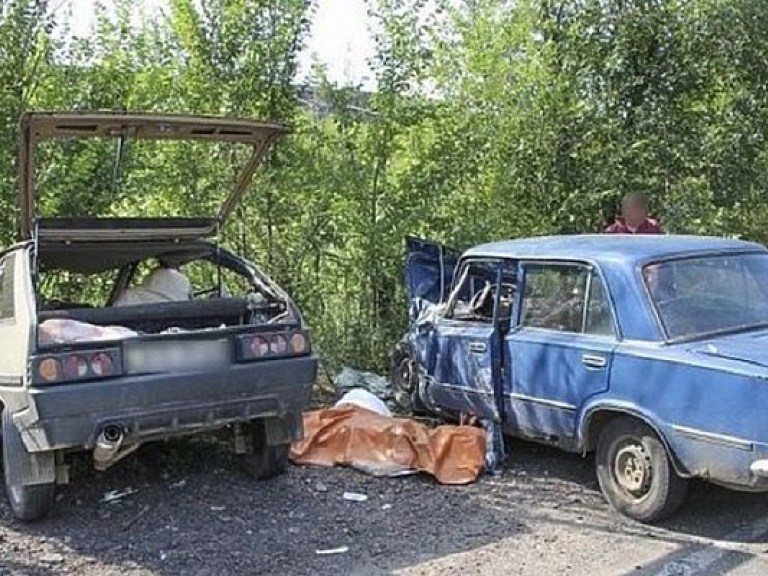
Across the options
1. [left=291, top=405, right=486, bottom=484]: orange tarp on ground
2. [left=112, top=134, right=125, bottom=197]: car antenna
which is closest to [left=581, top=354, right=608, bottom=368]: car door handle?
[left=291, top=405, right=486, bottom=484]: orange tarp on ground

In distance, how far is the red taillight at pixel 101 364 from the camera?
18.1 feet

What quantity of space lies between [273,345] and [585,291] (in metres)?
2.01

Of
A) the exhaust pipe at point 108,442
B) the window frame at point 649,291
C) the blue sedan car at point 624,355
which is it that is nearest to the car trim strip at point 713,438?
the blue sedan car at point 624,355

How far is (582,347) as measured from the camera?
6.33 m

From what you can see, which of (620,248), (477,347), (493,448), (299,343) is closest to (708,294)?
(620,248)

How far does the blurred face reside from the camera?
9.25 metres

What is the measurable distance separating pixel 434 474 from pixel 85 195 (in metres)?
4.29

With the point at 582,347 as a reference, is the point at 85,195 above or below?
above

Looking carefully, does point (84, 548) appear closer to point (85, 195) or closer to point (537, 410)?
point (537, 410)

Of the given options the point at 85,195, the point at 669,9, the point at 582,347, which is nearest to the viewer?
the point at 582,347

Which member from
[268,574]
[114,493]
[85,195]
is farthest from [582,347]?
[85,195]

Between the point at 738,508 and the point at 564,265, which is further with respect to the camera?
the point at 564,265

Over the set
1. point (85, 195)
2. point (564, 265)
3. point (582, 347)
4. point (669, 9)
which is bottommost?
point (582, 347)

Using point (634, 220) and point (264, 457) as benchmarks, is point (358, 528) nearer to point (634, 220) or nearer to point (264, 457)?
point (264, 457)
